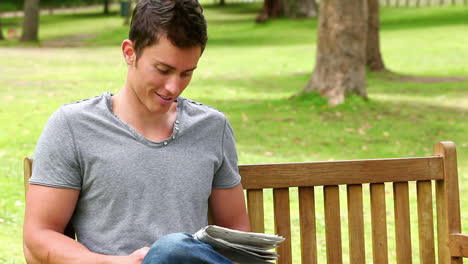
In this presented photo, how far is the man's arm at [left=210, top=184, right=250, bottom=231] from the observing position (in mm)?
3252

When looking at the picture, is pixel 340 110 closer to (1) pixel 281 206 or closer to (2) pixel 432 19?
(1) pixel 281 206

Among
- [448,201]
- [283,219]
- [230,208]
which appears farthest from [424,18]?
[230,208]

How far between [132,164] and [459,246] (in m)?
1.71

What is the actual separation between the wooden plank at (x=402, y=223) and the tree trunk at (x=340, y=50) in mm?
10731

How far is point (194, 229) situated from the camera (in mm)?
3088

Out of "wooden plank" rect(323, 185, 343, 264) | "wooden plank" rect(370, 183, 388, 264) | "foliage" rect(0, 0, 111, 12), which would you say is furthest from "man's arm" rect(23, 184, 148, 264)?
"foliage" rect(0, 0, 111, 12)

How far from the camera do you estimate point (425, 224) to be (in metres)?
4.01

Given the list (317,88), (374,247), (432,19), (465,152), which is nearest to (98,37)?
(432,19)

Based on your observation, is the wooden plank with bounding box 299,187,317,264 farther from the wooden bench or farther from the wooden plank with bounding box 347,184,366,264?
the wooden plank with bounding box 347,184,366,264

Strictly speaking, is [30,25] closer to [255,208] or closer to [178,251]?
[255,208]

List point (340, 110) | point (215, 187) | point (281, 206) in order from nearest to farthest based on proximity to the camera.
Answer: point (215, 187) → point (281, 206) → point (340, 110)

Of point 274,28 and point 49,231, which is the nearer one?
point 49,231

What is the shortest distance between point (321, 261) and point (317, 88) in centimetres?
876

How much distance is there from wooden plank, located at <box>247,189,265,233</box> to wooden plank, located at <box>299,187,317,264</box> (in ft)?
0.63
